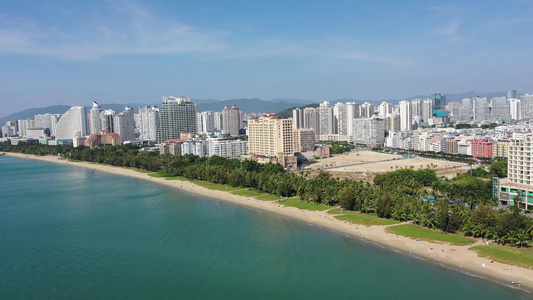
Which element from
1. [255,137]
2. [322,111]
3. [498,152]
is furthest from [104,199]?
[322,111]

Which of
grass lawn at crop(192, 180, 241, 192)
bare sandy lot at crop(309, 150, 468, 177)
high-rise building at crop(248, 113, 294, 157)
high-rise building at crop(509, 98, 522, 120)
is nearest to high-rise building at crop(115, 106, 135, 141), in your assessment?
high-rise building at crop(248, 113, 294, 157)

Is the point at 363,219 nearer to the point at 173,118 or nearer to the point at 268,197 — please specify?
the point at 268,197

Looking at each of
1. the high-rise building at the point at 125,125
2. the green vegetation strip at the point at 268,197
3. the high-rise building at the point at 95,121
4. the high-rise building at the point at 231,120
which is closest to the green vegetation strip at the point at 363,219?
the green vegetation strip at the point at 268,197

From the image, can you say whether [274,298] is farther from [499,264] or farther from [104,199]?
[104,199]

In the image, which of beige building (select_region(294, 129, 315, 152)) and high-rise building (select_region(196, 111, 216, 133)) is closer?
beige building (select_region(294, 129, 315, 152))

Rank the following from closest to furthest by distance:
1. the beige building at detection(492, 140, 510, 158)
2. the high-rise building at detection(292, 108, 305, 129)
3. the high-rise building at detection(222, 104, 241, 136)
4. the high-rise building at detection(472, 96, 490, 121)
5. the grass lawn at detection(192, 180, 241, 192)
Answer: the grass lawn at detection(192, 180, 241, 192), the beige building at detection(492, 140, 510, 158), the high-rise building at detection(292, 108, 305, 129), the high-rise building at detection(222, 104, 241, 136), the high-rise building at detection(472, 96, 490, 121)

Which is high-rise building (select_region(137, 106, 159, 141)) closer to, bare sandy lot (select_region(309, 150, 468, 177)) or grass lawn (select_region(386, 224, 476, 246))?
bare sandy lot (select_region(309, 150, 468, 177))

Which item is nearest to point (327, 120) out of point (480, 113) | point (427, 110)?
point (427, 110)
